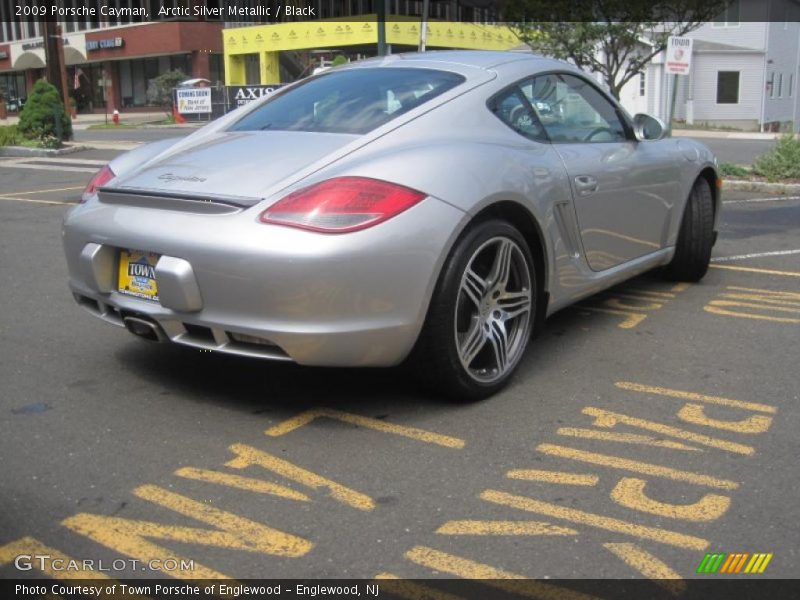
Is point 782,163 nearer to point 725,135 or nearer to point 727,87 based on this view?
point 725,135

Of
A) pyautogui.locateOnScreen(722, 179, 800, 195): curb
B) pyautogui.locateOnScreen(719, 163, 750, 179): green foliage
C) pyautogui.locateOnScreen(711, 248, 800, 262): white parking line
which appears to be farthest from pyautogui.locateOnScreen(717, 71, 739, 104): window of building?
pyautogui.locateOnScreen(711, 248, 800, 262): white parking line

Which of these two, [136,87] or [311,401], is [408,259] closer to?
[311,401]

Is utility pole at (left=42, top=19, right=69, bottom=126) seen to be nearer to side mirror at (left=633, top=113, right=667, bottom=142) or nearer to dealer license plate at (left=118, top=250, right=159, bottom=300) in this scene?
side mirror at (left=633, top=113, right=667, bottom=142)

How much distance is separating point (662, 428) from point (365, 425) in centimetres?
123

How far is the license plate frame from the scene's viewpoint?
11.7ft

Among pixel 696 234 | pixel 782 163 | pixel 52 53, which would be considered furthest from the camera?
pixel 52 53

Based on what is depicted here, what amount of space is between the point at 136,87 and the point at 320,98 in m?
55.1

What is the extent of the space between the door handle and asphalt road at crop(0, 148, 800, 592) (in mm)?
842

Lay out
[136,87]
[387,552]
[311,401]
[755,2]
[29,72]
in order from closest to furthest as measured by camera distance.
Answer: [387,552], [311,401], [755,2], [136,87], [29,72]

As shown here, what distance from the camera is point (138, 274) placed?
3.64 metres

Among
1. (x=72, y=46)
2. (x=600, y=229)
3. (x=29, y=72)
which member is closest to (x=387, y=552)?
(x=600, y=229)

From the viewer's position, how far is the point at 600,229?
4590 mm

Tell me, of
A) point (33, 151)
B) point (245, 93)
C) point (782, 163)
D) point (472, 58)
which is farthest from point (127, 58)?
point (472, 58)

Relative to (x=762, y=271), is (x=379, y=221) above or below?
above
